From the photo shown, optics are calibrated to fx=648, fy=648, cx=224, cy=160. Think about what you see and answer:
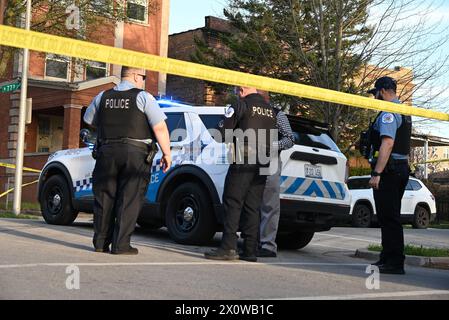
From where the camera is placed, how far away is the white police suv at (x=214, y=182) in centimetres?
773

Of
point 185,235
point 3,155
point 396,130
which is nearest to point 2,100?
point 3,155

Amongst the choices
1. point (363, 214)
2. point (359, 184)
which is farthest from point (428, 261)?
point (359, 184)

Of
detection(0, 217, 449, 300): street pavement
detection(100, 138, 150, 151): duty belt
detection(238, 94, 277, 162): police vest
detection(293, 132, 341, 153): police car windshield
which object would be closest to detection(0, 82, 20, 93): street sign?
detection(0, 217, 449, 300): street pavement

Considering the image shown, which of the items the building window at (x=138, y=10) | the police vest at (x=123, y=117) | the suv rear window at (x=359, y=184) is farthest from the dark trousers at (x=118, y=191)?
the building window at (x=138, y=10)

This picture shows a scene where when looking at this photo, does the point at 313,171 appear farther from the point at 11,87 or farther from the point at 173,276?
the point at 11,87

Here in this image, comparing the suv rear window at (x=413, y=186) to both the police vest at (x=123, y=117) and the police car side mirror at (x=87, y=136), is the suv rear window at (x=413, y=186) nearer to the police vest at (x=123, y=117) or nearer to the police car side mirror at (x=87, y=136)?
the police car side mirror at (x=87, y=136)

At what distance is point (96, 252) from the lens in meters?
6.54

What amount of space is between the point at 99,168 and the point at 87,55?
214 cm

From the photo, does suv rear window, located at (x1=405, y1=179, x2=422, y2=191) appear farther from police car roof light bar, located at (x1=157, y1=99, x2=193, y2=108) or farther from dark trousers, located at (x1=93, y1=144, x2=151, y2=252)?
dark trousers, located at (x1=93, y1=144, x2=151, y2=252)

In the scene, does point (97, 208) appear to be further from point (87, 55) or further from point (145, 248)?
point (87, 55)

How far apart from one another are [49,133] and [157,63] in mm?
21561

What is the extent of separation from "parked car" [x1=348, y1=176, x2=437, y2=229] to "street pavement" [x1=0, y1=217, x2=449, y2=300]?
32.5ft

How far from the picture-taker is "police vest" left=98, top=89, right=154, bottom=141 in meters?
6.42

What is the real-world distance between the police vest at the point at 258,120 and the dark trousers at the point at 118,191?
1.08m
